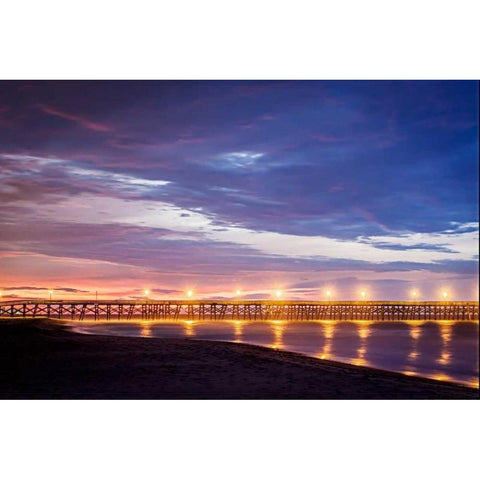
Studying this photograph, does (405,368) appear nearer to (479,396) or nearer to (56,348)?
(479,396)

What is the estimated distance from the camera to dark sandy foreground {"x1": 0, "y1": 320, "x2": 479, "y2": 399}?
861 cm

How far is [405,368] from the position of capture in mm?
14961

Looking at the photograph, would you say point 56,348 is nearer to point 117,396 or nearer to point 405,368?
point 117,396

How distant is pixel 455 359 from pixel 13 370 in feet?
48.8

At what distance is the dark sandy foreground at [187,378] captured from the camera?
8.61 meters

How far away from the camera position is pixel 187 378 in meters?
9.91

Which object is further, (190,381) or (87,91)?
(87,91)
